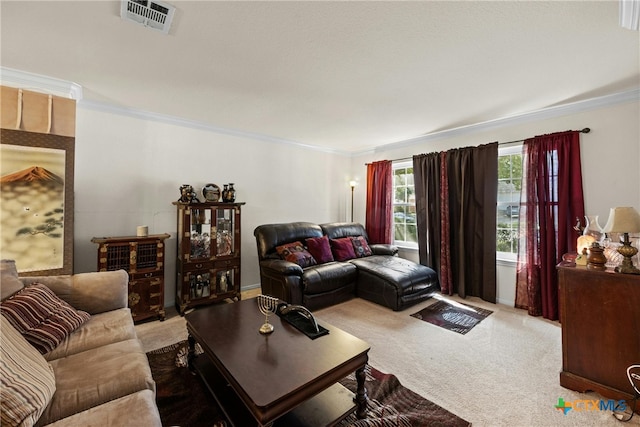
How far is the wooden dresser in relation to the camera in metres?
1.72

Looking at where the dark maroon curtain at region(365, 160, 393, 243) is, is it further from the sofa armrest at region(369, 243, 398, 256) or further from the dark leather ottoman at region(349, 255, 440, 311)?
the dark leather ottoman at region(349, 255, 440, 311)

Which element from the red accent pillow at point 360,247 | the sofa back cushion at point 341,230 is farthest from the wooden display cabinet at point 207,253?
the red accent pillow at point 360,247

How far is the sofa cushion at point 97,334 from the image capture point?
5.22 feet

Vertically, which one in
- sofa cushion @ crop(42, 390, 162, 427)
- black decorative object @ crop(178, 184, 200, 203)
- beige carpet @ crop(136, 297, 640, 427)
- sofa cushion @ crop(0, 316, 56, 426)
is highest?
black decorative object @ crop(178, 184, 200, 203)

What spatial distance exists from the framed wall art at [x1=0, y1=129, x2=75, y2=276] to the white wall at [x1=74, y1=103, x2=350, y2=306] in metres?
0.43

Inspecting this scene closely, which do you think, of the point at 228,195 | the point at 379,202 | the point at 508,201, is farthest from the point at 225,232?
the point at 508,201

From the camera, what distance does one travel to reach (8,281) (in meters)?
1.71

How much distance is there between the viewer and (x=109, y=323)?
6.17 feet

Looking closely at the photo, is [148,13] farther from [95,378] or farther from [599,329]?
[599,329]

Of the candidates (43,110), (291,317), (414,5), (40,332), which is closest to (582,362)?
(291,317)

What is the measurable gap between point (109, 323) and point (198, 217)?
159 cm

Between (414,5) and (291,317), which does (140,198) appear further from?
(414,5)

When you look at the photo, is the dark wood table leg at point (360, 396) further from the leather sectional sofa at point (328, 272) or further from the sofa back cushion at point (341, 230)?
the sofa back cushion at point (341, 230)

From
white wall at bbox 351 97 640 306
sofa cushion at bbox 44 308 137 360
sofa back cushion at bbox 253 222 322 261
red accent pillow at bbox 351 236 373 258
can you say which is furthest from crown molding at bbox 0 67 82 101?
white wall at bbox 351 97 640 306
